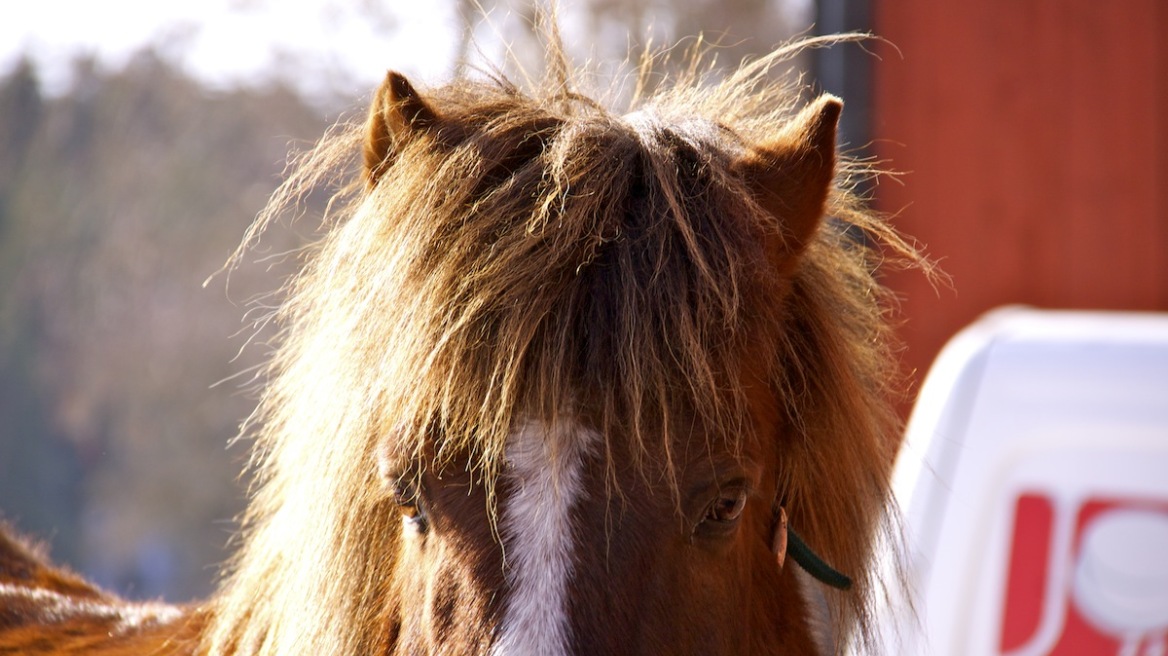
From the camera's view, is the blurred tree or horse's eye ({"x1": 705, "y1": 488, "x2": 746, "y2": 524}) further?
the blurred tree

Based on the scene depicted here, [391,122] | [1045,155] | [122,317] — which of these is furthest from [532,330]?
[122,317]

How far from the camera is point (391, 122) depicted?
163 centimetres

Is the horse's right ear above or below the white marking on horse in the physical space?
above

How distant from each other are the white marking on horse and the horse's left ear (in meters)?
0.48

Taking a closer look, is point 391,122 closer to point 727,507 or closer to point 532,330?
point 532,330

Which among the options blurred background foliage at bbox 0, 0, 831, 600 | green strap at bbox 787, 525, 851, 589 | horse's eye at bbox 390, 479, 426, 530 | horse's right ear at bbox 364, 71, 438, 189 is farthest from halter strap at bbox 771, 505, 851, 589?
blurred background foliage at bbox 0, 0, 831, 600

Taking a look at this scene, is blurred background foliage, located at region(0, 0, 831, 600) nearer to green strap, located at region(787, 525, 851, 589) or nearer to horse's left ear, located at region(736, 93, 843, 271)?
horse's left ear, located at region(736, 93, 843, 271)

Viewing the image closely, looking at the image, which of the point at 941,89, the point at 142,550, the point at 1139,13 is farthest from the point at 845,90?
the point at 142,550

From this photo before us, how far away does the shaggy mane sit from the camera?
137 centimetres

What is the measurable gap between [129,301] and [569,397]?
13.3 meters

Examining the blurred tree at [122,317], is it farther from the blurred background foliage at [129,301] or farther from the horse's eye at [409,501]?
the horse's eye at [409,501]

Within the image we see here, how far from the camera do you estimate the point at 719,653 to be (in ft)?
4.51

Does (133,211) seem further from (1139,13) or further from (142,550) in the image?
(1139,13)

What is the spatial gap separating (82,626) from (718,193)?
158 cm
